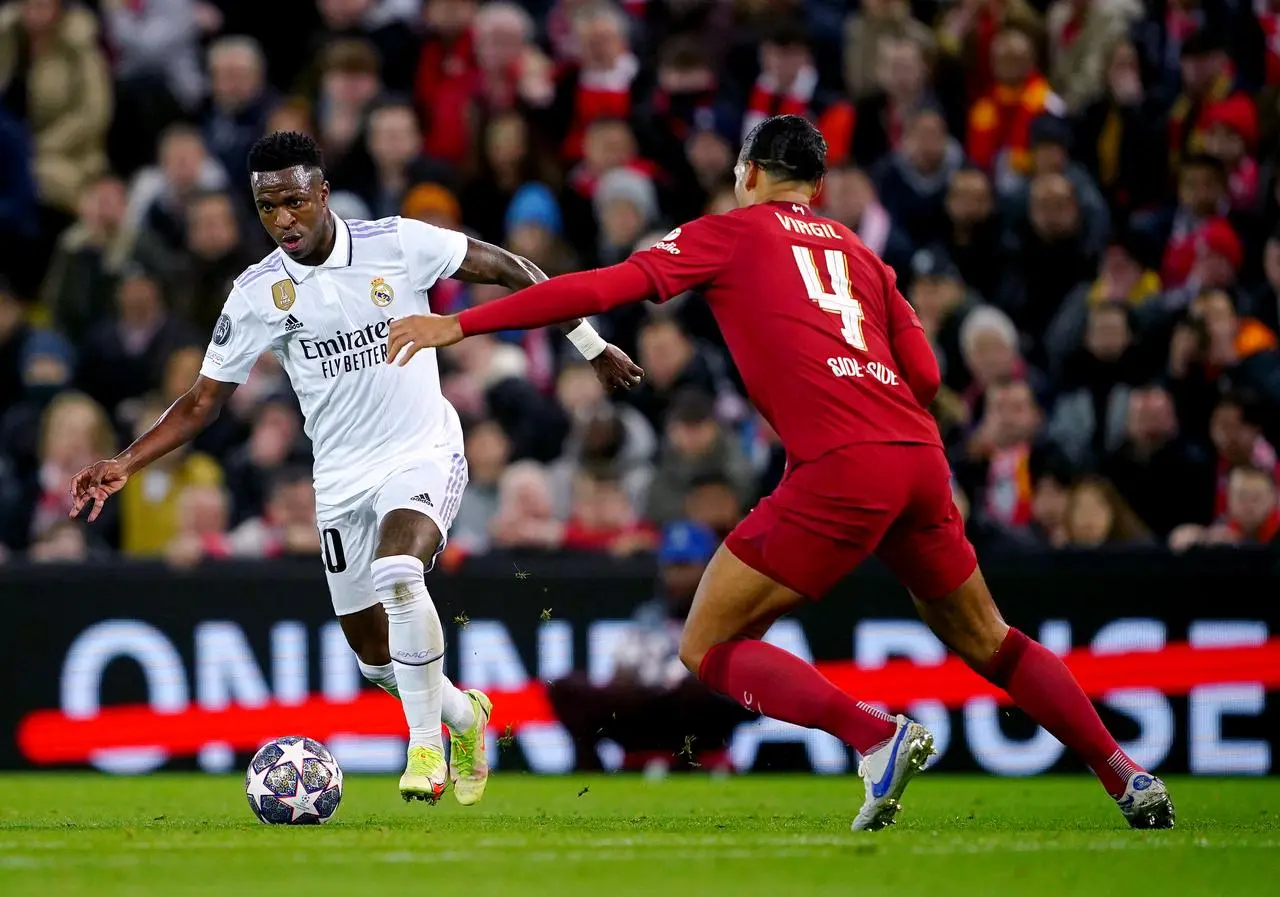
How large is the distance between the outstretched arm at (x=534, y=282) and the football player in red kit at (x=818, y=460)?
2.68 feet

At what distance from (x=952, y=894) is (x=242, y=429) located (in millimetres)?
9338

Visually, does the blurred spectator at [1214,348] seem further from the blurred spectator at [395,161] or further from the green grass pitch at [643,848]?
the blurred spectator at [395,161]

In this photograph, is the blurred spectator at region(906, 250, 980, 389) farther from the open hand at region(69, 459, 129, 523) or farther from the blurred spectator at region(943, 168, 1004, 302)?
the open hand at region(69, 459, 129, 523)

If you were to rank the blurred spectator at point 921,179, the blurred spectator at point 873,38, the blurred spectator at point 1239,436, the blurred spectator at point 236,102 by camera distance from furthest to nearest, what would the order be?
the blurred spectator at point 236,102 → the blurred spectator at point 873,38 → the blurred spectator at point 921,179 → the blurred spectator at point 1239,436

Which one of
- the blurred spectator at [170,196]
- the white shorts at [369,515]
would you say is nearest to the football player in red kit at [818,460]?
the white shorts at [369,515]

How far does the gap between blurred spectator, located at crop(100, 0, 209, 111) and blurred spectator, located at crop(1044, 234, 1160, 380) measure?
7.50 metres

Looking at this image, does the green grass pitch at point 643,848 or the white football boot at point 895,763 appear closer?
the green grass pitch at point 643,848

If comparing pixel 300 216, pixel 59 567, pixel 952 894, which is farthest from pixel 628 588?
pixel 952 894

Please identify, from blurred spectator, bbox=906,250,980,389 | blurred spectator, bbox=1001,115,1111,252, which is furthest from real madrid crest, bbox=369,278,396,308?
blurred spectator, bbox=1001,115,1111,252

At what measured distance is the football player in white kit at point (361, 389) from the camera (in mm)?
8516

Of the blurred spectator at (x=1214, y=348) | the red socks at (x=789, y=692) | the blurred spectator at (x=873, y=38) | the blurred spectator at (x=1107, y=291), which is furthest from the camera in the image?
the blurred spectator at (x=873, y=38)

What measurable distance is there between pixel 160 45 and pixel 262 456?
4.80 m

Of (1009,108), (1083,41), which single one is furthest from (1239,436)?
(1083,41)

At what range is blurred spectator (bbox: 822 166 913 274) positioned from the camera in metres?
14.2
